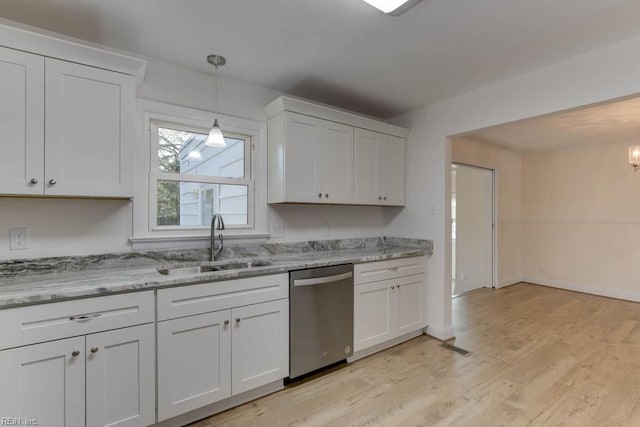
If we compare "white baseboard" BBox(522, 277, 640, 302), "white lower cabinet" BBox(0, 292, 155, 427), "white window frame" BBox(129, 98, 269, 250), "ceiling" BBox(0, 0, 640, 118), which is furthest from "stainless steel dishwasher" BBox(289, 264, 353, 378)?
"white baseboard" BBox(522, 277, 640, 302)

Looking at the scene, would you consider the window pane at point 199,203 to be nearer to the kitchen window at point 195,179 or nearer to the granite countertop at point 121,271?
the kitchen window at point 195,179

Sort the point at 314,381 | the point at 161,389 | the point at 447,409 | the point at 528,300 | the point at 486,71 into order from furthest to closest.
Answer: the point at 528,300
the point at 486,71
the point at 314,381
the point at 447,409
the point at 161,389

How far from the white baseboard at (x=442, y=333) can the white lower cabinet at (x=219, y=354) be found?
1698 millimetres

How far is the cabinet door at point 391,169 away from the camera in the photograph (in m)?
3.21

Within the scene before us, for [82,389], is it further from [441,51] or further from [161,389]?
[441,51]

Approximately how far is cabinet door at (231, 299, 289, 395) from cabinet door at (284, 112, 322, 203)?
3.07ft

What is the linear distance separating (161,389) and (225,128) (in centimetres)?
190

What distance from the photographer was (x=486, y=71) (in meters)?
2.48

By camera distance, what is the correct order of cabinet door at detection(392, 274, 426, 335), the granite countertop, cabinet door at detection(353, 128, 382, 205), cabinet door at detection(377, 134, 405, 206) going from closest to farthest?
1. the granite countertop
2. cabinet door at detection(392, 274, 426, 335)
3. cabinet door at detection(353, 128, 382, 205)
4. cabinet door at detection(377, 134, 405, 206)

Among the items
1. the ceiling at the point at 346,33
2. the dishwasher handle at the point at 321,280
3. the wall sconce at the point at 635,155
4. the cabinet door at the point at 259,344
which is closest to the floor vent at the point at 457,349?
the dishwasher handle at the point at 321,280

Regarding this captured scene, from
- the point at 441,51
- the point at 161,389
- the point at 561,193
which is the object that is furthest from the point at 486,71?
the point at 561,193

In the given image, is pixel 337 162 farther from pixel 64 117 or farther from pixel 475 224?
pixel 475 224

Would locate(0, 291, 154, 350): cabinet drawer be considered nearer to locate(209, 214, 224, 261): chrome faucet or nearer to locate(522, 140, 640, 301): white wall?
locate(209, 214, 224, 261): chrome faucet

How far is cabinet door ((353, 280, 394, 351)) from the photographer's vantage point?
262 cm
